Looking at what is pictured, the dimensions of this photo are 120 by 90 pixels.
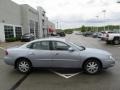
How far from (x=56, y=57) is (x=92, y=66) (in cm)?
151

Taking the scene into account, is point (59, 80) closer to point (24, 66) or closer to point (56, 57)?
point (56, 57)

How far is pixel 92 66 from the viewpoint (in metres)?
6.64

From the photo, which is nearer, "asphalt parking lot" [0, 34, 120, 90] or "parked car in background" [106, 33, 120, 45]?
"asphalt parking lot" [0, 34, 120, 90]

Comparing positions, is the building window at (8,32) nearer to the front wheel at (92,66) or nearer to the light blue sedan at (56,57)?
the light blue sedan at (56,57)

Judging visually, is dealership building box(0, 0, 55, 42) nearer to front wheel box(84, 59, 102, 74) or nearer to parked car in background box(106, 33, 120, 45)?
parked car in background box(106, 33, 120, 45)

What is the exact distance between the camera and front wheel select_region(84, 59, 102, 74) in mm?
6641

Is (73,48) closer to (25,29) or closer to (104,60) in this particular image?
(104,60)

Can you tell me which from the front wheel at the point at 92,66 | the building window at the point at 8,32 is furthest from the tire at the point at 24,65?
the building window at the point at 8,32

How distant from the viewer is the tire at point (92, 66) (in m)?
6.64

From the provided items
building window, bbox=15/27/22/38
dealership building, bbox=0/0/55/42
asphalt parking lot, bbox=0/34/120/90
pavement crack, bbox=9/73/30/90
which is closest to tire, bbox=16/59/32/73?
asphalt parking lot, bbox=0/34/120/90

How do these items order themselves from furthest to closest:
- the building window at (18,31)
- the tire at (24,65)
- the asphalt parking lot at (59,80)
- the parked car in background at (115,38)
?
the building window at (18,31), the parked car in background at (115,38), the tire at (24,65), the asphalt parking lot at (59,80)

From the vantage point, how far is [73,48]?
6742 millimetres

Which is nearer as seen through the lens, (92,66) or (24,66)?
(92,66)

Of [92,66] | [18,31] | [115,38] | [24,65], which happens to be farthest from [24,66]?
[18,31]
